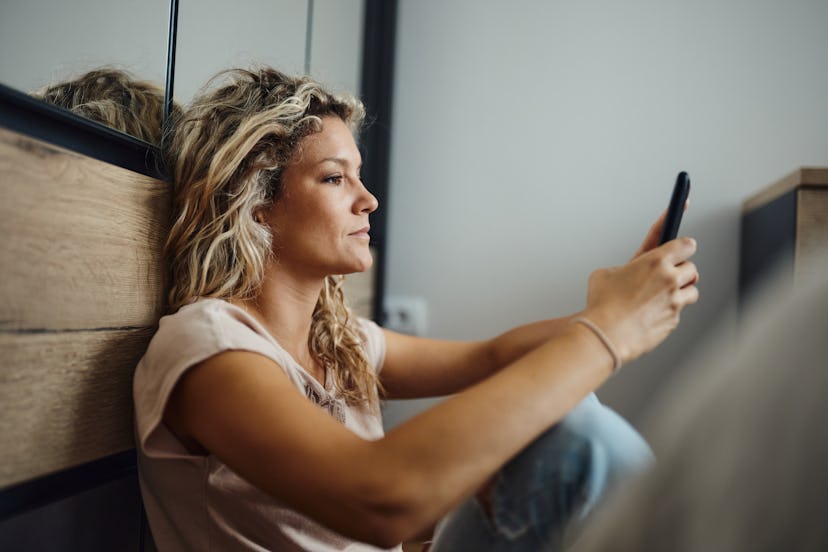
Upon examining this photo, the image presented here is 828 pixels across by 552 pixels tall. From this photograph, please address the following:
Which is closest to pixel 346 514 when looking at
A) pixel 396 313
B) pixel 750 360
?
pixel 750 360

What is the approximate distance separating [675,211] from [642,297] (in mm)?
167

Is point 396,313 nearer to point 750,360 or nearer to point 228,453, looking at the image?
point 228,453

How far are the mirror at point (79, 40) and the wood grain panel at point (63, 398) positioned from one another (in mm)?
241

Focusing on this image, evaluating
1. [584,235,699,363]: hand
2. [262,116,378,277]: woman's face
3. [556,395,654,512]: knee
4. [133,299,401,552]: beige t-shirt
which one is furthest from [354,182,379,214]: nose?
[556,395,654,512]: knee

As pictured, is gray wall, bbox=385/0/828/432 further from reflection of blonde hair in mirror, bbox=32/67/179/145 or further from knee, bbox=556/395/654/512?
knee, bbox=556/395/654/512

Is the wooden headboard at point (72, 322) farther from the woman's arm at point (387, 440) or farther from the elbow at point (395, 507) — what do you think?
the elbow at point (395, 507)

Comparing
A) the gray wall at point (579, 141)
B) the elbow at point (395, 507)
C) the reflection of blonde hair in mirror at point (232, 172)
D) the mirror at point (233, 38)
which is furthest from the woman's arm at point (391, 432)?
the gray wall at point (579, 141)

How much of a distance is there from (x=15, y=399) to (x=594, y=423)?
0.53 m

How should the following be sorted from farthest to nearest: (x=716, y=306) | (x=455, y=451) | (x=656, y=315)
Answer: (x=716, y=306)
(x=656, y=315)
(x=455, y=451)

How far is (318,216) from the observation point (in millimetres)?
958

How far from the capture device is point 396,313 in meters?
1.98

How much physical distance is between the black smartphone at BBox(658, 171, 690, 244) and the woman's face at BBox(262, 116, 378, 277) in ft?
1.38

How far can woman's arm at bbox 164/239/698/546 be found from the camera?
0.58m

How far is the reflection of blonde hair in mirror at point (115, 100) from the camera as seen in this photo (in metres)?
0.66
